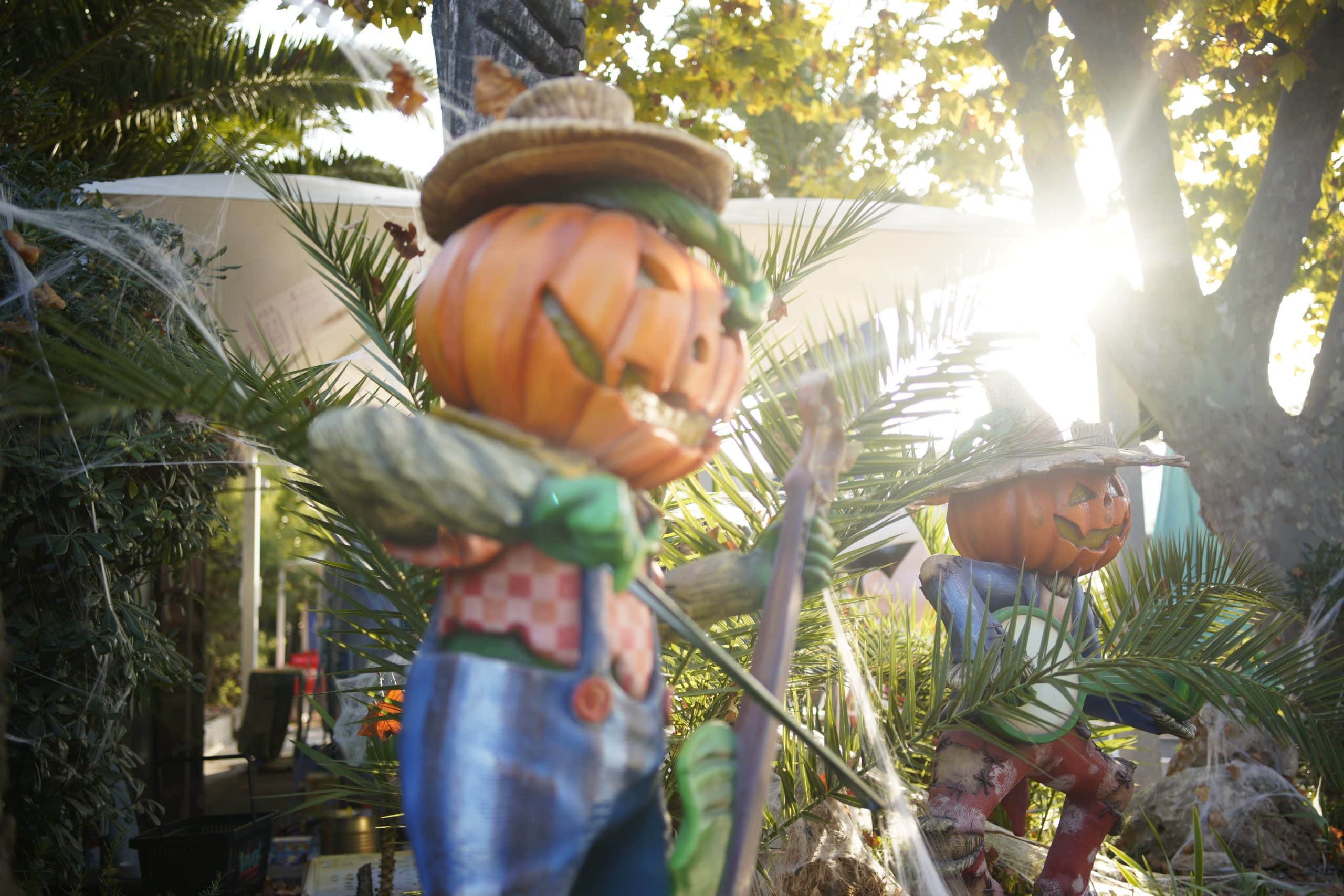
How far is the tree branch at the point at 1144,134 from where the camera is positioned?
4738 millimetres

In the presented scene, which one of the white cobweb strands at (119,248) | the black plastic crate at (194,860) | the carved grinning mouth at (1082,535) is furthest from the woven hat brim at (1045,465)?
the black plastic crate at (194,860)

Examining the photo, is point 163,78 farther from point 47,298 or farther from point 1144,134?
point 1144,134

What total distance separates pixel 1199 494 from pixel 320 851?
14.5ft

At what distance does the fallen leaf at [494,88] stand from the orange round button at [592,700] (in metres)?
0.91

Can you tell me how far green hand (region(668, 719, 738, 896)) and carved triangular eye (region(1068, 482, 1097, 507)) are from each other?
5.65 feet

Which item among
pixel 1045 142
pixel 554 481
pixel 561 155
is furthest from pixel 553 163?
pixel 1045 142

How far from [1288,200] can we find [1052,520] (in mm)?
2944

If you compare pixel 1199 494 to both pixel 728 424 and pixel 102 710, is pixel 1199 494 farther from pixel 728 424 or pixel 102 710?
pixel 102 710

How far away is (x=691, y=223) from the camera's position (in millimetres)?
1521

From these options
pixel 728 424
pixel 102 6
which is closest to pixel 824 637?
pixel 728 424

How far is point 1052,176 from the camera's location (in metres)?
4.98

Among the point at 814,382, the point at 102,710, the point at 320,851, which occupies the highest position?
the point at 814,382

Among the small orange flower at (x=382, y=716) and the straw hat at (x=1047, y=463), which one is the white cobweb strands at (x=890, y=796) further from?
the small orange flower at (x=382, y=716)

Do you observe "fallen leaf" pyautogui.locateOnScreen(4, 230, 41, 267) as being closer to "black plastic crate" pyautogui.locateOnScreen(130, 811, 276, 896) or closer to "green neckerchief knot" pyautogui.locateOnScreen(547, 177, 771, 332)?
"green neckerchief knot" pyautogui.locateOnScreen(547, 177, 771, 332)
